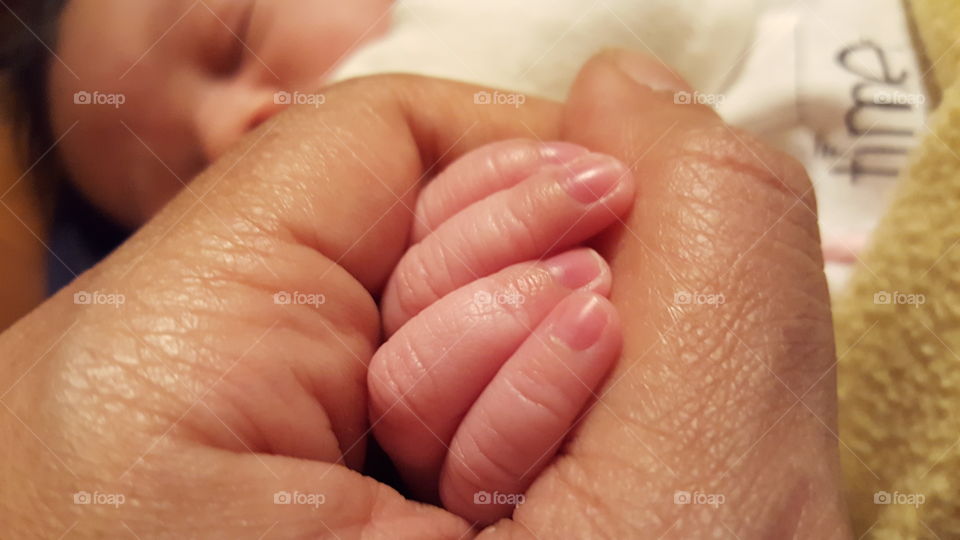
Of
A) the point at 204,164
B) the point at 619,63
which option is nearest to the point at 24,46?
the point at 204,164

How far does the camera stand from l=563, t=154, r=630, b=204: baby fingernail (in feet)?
1.94

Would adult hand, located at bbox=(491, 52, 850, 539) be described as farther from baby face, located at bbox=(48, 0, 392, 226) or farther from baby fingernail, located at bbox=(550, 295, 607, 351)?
baby face, located at bbox=(48, 0, 392, 226)

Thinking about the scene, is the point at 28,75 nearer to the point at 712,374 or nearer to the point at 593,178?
the point at 593,178

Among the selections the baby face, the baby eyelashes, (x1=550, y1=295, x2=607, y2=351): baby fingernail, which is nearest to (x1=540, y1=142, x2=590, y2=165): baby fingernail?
the baby eyelashes

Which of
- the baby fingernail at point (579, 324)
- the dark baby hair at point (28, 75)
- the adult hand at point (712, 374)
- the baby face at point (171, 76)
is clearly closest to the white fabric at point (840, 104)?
the adult hand at point (712, 374)

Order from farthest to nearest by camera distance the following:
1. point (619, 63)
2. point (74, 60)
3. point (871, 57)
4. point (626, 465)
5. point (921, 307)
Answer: point (74, 60)
point (871, 57)
point (619, 63)
point (921, 307)
point (626, 465)

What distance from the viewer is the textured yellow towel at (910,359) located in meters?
0.59

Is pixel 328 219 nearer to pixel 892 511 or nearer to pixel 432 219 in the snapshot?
pixel 432 219

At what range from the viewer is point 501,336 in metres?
0.55

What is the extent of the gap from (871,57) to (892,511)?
1.79ft

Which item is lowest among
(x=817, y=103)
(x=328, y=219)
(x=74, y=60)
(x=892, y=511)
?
(x=892, y=511)

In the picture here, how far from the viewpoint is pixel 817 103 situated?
85cm

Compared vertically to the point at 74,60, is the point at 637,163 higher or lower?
lower

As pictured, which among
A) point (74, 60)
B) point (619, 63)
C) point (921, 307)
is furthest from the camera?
point (74, 60)
